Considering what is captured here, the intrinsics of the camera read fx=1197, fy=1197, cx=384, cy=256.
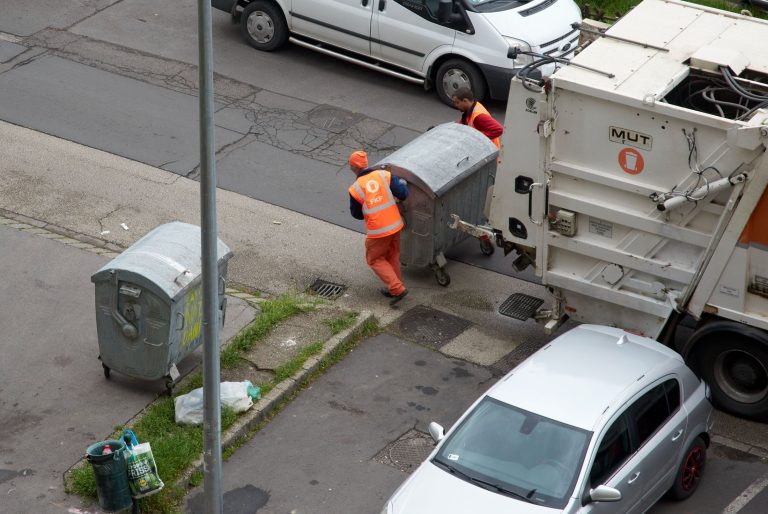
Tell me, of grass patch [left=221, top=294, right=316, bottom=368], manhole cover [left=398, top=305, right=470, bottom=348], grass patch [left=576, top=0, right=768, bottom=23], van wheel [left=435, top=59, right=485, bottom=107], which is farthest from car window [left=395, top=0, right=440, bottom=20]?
grass patch [left=221, top=294, right=316, bottom=368]

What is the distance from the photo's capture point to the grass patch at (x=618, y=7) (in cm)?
1681

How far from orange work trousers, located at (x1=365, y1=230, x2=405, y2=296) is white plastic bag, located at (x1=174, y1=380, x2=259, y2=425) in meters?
2.06

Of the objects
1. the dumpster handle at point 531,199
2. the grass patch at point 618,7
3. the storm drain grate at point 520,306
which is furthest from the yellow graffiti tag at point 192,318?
the grass patch at point 618,7

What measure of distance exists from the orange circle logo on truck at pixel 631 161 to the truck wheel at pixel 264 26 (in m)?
7.66

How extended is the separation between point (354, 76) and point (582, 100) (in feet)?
22.2

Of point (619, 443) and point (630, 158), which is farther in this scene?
point (630, 158)

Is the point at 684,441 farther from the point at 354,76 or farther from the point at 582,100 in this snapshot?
the point at 354,76

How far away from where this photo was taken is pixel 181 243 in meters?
9.96

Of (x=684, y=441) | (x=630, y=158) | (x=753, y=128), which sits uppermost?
(x=753, y=128)

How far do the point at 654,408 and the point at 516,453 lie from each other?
1155 millimetres

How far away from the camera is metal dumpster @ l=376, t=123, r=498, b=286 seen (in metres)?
A: 11.6

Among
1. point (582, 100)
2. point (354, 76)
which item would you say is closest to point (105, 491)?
point (582, 100)

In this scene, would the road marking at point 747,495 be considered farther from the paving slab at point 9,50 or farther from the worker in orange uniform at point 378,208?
the paving slab at point 9,50

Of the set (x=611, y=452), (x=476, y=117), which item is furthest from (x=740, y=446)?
(x=476, y=117)
